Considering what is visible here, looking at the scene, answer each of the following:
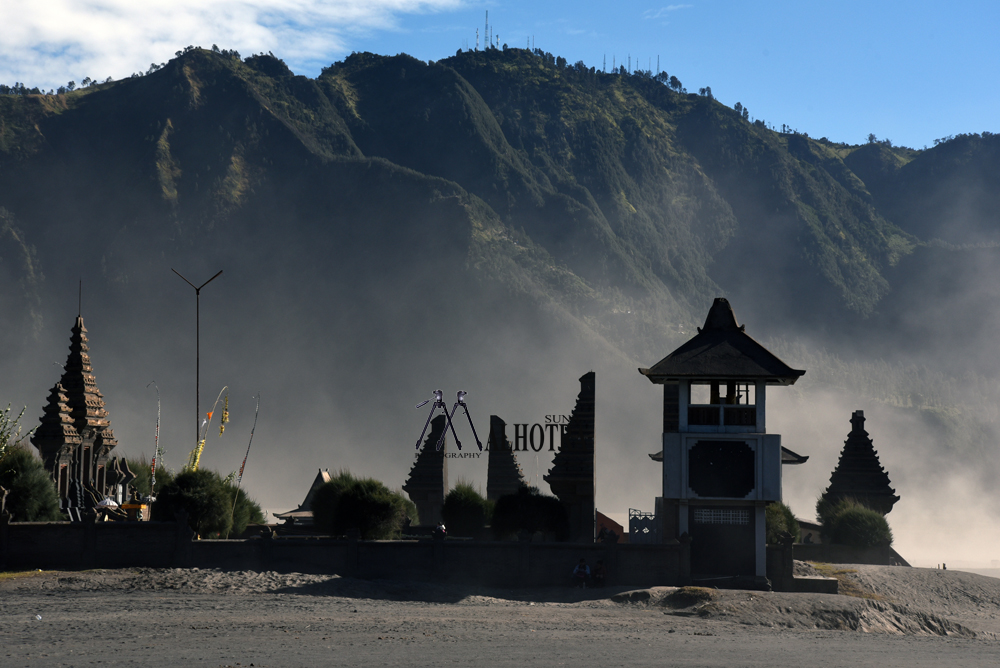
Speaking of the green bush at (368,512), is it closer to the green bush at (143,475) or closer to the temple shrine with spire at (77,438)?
the temple shrine with spire at (77,438)

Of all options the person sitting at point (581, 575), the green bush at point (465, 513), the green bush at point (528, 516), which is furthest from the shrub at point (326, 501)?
the person sitting at point (581, 575)

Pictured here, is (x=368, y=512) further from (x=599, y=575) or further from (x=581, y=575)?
(x=599, y=575)

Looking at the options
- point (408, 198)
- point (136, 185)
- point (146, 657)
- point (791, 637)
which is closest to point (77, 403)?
point (146, 657)

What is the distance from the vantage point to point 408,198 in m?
188

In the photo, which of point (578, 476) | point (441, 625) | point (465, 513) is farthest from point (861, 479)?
point (441, 625)

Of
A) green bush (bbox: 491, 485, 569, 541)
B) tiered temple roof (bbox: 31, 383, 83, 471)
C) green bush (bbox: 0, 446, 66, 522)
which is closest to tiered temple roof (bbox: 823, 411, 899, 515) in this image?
green bush (bbox: 491, 485, 569, 541)

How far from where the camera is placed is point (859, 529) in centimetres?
4297

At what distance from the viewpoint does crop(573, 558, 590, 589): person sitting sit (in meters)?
31.3

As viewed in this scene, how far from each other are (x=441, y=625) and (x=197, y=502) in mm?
12086

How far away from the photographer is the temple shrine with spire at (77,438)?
39.7 m

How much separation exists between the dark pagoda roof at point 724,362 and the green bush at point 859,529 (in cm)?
1270

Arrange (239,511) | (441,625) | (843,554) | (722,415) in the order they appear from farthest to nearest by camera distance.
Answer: (843,554) → (239,511) → (722,415) → (441,625)

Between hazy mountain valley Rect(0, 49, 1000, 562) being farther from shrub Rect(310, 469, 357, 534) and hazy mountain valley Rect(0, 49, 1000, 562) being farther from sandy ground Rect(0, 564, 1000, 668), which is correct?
sandy ground Rect(0, 564, 1000, 668)

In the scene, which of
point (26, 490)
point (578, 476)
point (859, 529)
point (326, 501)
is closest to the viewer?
point (26, 490)
